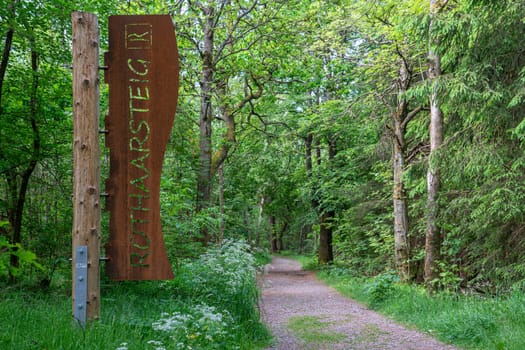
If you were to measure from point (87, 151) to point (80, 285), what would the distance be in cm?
136

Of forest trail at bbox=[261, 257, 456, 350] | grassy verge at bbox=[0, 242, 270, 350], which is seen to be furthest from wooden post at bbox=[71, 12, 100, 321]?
forest trail at bbox=[261, 257, 456, 350]

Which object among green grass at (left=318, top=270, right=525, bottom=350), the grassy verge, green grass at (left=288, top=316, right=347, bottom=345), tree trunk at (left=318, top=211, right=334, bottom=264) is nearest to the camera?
the grassy verge

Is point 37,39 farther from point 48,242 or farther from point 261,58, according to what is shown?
point 261,58

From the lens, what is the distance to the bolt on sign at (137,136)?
491 centimetres

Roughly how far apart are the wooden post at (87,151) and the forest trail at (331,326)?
3215 mm

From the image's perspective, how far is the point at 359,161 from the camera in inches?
687

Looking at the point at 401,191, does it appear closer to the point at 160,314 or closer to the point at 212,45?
the point at 212,45

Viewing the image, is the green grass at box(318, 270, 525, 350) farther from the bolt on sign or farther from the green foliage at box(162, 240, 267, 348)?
the bolt on sign

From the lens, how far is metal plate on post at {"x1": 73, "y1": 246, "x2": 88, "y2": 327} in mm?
4730

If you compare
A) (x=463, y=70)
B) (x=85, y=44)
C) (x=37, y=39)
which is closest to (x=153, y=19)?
(x=85, y=44)

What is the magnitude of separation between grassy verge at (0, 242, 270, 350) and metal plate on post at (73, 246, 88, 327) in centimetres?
13

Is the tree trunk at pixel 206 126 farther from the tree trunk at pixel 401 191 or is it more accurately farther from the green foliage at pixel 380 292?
the tree trunk at pixel 401 191

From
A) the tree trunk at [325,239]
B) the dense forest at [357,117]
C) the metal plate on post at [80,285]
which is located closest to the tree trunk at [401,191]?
the dense forest at [357,117]

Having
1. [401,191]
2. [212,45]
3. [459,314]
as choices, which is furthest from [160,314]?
[212,45]
